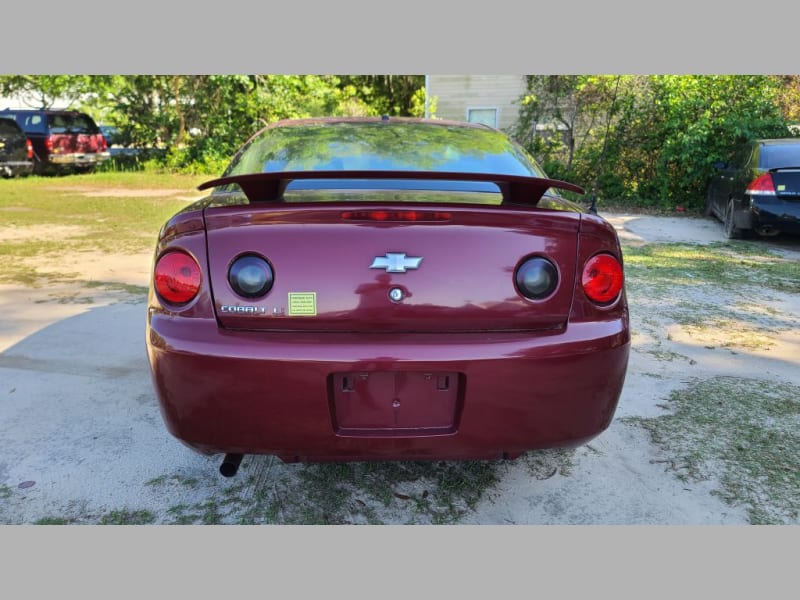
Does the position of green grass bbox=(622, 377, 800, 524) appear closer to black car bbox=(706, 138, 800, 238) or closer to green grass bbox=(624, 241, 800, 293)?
green grass bbox=(624, 241, 800, 293)

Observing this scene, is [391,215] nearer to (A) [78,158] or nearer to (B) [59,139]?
(B) [59,139]

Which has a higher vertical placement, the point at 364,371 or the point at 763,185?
the point at 763,185

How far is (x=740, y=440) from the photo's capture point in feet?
10.1

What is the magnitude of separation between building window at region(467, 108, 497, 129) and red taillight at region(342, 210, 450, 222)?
50.1 ft

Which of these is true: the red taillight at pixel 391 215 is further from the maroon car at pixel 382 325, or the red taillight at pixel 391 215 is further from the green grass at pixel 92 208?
the green grass at pixel 92 208

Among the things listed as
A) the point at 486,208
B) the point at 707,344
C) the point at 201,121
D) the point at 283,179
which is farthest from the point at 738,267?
the point at 201,121

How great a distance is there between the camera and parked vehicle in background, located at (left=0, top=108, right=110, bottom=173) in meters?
17.1

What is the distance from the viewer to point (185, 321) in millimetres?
2135

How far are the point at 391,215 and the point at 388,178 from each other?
183 millimetres

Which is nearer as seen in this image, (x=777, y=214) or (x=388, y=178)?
(x=388, y=178)

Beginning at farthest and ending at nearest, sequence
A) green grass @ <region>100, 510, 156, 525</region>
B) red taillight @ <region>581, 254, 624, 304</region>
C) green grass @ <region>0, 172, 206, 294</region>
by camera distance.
Result: green grass @ <region>0, 172, 206, 294</region> < green grass @ <region>100, 510, 156, 525</region> < red taillight @ <region>581, 254, 624, 304</region>

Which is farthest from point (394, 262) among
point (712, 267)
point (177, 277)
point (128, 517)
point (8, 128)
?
point (8, 128)

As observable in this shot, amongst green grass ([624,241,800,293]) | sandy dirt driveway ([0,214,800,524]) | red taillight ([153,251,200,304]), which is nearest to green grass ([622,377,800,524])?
sandy dirt driveway ([0,214,800,524])

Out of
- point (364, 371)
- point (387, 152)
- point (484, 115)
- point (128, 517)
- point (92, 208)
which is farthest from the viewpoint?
point (484, 115)
